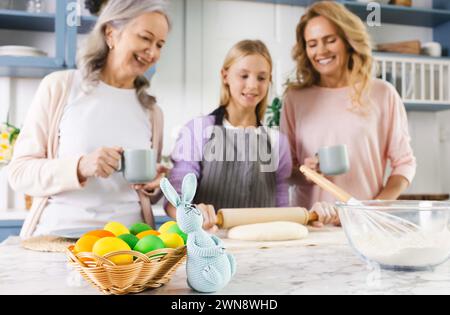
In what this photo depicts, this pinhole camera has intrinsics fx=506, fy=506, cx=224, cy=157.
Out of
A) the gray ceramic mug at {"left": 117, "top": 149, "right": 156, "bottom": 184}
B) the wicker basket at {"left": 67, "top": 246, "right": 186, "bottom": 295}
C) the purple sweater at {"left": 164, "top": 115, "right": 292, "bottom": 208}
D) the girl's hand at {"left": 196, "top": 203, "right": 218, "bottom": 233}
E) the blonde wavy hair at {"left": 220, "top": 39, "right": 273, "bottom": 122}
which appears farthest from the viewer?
the blonde wavy hair at {"left": 220, "top": 39, "right": 273, "bottom": 122}

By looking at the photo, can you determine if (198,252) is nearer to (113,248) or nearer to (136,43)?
(113,248)

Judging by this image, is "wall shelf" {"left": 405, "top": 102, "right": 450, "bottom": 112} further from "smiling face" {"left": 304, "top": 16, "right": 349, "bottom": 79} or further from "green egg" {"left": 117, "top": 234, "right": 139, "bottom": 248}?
"green egg" {"left": 117, "top": 234, "right": 139, "bottom": 248}

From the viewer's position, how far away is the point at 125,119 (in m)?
1.59

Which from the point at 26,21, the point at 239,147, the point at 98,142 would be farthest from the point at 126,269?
the point at 26,21

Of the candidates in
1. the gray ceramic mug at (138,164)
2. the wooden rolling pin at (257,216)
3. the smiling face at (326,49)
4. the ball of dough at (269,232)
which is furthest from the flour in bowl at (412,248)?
the smiling face at (326,49)

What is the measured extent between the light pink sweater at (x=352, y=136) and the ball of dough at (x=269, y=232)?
764 millimetres

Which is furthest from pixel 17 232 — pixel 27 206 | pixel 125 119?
pixel 125 119

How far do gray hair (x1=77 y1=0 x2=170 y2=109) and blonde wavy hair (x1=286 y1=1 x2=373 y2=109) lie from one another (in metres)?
0.59

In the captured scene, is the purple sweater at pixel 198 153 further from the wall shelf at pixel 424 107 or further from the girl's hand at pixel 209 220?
the wall shelf at pixel 424 107

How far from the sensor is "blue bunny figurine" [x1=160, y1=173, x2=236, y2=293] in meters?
0.63

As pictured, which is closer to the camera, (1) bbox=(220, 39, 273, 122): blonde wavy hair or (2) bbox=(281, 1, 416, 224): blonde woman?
(2) bbox=(281, 1, 416, 224): blonde woman

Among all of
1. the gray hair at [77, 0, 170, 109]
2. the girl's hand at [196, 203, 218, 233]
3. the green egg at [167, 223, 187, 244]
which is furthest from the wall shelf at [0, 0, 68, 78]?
the green egg at [167, 223, 187, 244]
